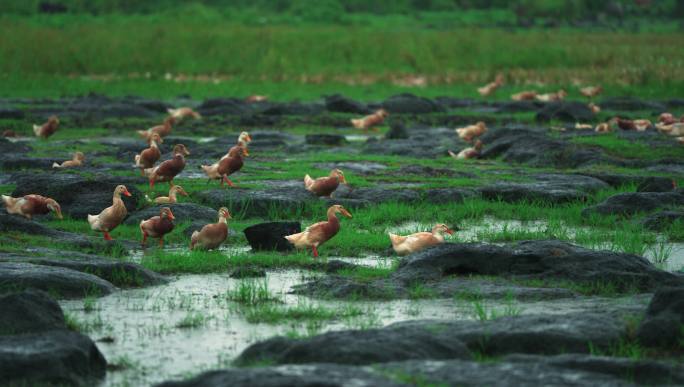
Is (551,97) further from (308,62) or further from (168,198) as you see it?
(168,198)

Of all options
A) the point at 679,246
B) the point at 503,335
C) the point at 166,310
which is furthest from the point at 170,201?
the point at 503,335

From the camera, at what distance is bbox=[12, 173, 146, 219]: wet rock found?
14359mm

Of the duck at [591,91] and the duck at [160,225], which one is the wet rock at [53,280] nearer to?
the duck at [160,225]

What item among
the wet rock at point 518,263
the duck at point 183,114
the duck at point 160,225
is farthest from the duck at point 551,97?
the wet rock at point 518,263

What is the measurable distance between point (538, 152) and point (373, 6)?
4999 centimetres

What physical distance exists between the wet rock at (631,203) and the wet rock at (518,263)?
12.5 ft

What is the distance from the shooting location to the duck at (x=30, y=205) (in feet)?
44.4

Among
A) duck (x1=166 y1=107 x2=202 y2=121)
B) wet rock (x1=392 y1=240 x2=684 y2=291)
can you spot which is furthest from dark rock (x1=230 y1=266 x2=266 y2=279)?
duck (x1=166 y1=107 x2=202 y2=121)

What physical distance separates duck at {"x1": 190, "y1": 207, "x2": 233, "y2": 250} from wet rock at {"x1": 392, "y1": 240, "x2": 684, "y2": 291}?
2.14 metres

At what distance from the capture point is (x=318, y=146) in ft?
75.5

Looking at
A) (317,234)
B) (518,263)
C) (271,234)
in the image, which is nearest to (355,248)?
(317,234)

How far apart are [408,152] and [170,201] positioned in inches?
315

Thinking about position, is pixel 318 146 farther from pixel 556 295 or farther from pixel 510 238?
pixel 556 295

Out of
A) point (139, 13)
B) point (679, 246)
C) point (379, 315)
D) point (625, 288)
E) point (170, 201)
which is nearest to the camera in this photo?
point (379, 315)
